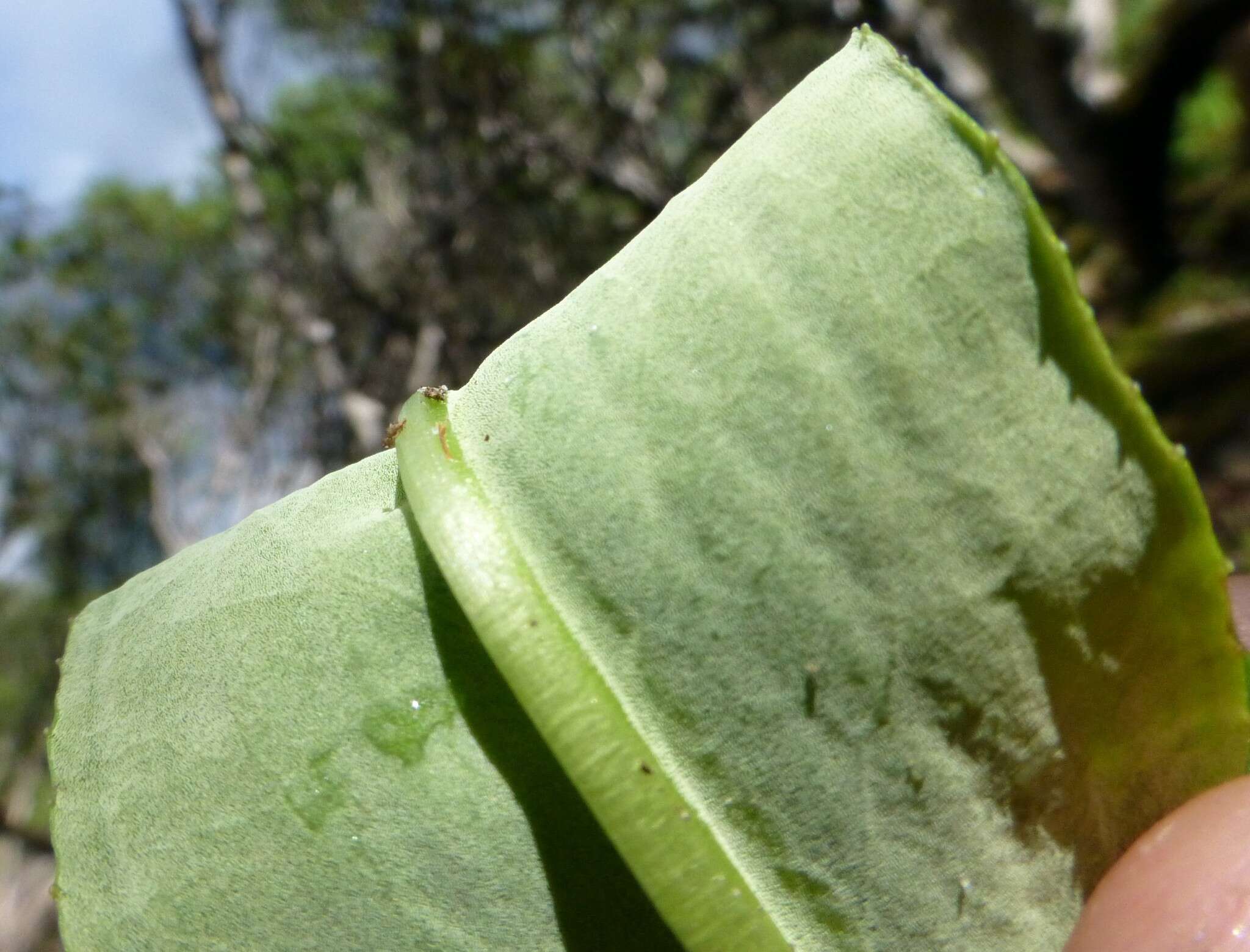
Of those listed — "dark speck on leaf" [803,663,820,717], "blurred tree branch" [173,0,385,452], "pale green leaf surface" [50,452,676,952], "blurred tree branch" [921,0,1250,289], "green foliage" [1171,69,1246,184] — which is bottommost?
"green foliage" [1171,69,1246,184]

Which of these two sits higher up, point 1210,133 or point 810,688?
point 810,688

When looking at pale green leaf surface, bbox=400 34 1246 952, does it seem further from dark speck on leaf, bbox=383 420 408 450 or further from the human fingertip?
the human fingertip

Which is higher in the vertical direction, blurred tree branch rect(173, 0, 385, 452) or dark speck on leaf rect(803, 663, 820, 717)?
blurred tree branch rect(173, 0, 385, 452)

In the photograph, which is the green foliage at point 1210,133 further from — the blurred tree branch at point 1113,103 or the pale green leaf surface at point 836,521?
the pale green leaf surface at point 836,521

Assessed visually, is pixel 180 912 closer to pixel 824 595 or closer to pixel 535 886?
pixel 535 886

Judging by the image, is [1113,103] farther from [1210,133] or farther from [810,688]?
[810,688]

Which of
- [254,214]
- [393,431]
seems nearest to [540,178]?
[254,214]

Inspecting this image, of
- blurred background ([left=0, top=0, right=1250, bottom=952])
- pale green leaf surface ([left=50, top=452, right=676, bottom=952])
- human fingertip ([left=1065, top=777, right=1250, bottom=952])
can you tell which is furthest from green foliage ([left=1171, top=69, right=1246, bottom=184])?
pale green leaf surface ([left=50, top=452, right=676, bottom=952])
